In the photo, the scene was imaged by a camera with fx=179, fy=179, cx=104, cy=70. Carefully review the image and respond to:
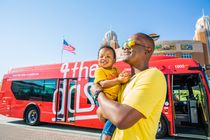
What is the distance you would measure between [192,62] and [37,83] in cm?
771

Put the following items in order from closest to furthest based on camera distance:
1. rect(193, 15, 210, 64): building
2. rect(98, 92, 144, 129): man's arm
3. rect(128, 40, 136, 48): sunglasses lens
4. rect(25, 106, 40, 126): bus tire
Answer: rect(98, 92, 144, 129): man's arm → rect(128, 40, 136, 48): sunglasses lens → rect(25, 106, 40, 126): bus tire → rect(193, 15, 210, 64): building

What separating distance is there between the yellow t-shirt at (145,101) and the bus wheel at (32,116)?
898cm

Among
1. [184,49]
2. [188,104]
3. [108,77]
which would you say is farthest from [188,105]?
[184,49]

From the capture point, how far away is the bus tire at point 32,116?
949 centimetres

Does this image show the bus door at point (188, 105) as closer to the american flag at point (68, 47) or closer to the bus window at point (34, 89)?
the bus window at point (34, 89)

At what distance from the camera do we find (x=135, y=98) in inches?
54.9

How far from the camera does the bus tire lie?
9.49 metres

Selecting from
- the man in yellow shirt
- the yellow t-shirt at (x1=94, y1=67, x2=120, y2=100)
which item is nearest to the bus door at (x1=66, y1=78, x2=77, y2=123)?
the yellow t-shirt at (x1=94, y1=67, x2=120, y2=100)

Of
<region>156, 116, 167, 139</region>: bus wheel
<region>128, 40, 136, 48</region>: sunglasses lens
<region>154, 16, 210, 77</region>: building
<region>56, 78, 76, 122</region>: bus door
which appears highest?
<region>154, 16, 210, 77</region>: building

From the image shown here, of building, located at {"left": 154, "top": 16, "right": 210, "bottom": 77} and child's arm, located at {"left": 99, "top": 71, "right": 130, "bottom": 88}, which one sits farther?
building, located at {"left": 154, "top": 16, "right": 210, "bottom": 77}

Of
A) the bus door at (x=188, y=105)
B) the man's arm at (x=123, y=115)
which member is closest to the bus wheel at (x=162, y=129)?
the bus door at (x=188, y=105)

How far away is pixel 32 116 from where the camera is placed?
31.9 feet

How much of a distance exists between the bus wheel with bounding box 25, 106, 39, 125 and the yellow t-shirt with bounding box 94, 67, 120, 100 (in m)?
8.36

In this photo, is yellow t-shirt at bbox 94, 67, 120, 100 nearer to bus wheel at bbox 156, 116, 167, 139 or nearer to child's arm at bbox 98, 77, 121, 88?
child's arm at bbox 98, 77, 121, 88
